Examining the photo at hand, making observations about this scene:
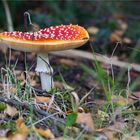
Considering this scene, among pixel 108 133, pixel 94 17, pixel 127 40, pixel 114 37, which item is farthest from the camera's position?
pixel 94 17

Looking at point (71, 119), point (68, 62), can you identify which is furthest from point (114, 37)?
point (71, 119)

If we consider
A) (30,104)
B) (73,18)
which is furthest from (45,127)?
(73,18)

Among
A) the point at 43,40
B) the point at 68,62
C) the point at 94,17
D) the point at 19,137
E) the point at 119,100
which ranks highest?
the point at 43,40

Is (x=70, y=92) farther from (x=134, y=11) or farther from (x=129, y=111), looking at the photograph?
(x=134, y=11)

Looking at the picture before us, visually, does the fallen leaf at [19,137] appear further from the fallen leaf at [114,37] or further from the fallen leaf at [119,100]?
the fallen leaf at [114,37]

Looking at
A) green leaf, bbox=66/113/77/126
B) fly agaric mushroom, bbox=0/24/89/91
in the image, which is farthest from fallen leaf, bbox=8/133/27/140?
fly agaric mushroom, bbox=0/24/89/91

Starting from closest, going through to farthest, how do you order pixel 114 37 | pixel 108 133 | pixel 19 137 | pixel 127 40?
pixel 19 137
pixel 108 133
pixel 127 40
pixel 114 37

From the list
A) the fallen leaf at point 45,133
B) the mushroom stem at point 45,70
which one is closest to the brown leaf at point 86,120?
the fallen leaf at point 45,133

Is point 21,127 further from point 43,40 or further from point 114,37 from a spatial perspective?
point 114,37
